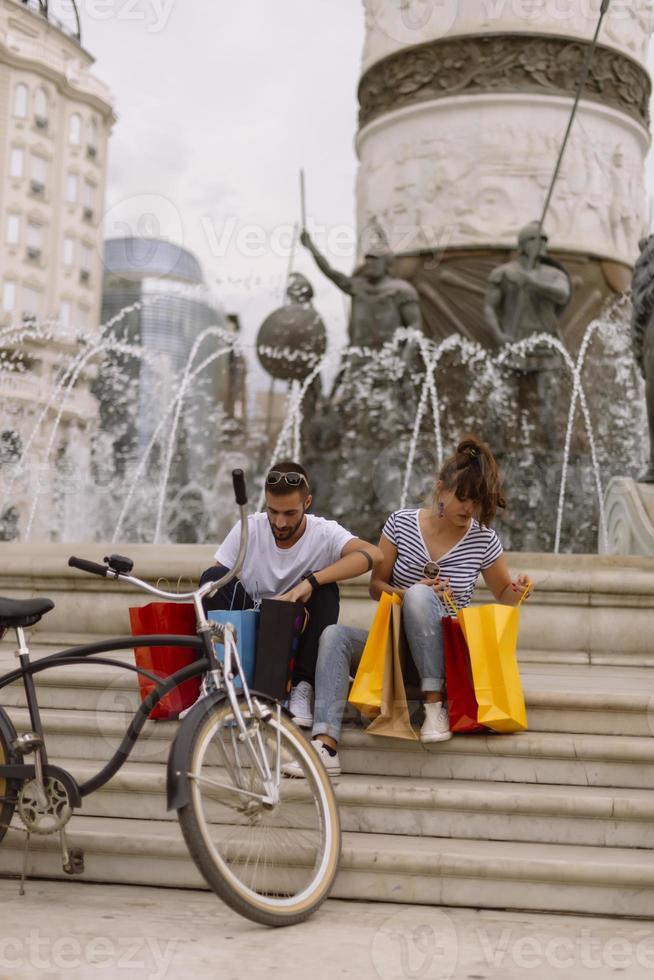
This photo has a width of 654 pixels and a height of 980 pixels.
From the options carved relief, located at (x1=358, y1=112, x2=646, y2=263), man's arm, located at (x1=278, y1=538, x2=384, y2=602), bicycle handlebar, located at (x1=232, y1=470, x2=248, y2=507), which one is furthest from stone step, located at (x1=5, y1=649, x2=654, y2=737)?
carved relief, located at (x1=358, y1=112, x2=646, y2=263)

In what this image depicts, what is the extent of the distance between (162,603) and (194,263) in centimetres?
2625

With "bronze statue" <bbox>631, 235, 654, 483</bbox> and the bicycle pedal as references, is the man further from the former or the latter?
"bronze statue" <bbox>631, 235, 654, 483</bbox>

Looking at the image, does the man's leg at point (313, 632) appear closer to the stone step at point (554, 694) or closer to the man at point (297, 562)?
the man at point (297, 562)

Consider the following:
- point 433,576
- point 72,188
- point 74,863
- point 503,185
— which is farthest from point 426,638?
point 72,188

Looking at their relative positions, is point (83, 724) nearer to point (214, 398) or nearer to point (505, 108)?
point (505, 108)

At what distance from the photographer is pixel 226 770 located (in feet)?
11.4

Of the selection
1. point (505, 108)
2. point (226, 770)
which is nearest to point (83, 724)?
point (226, 770)

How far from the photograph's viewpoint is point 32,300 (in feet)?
168

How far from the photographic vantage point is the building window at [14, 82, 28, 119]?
5031 cm

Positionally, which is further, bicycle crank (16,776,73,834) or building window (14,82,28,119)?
building window (14,82,28,119)

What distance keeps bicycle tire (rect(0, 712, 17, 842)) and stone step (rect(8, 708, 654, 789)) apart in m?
0.64

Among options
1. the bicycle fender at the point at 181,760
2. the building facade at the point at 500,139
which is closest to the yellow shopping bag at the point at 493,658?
the bicycle fender at the point at 181,760

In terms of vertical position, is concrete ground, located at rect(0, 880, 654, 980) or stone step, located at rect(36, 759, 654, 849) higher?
stone step, located at rect(36, 759, 654, 849)

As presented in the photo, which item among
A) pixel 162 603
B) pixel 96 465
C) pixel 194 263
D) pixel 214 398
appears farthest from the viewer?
pixel 194 263
